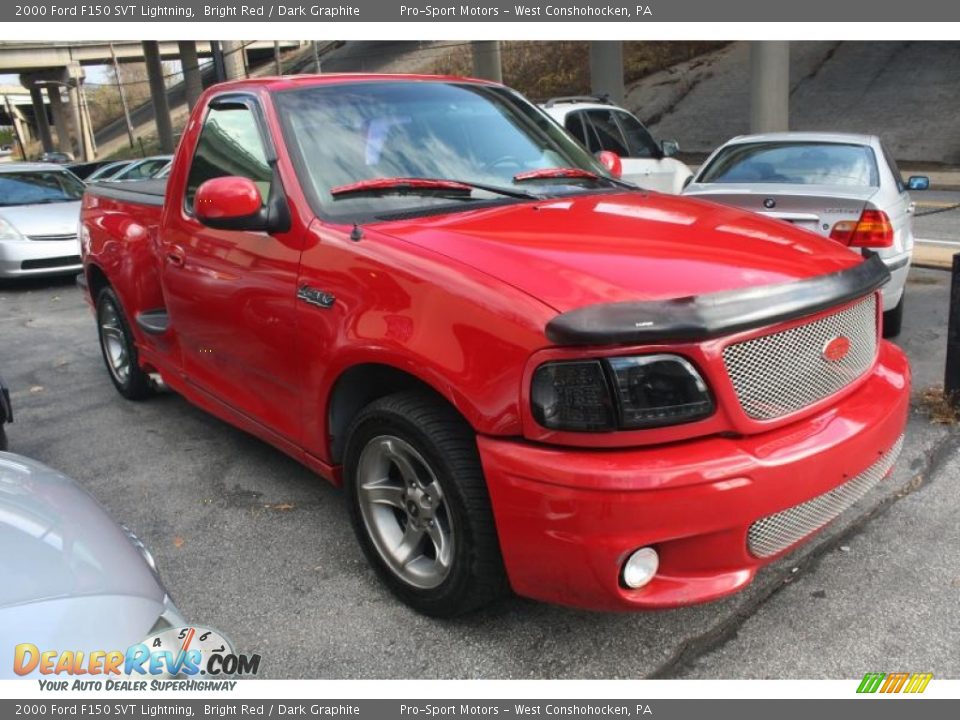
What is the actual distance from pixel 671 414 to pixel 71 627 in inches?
62.2

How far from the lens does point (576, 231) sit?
282 cm

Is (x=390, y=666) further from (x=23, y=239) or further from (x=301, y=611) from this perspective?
(x=23, y=239)

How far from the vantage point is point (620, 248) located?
265 centimetres

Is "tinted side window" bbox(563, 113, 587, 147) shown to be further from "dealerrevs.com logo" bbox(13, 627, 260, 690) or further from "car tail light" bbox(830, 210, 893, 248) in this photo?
"dealerrevs.com logo" bbox(13, 627, 260, 690)

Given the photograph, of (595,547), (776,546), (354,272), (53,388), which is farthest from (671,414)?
(53,388)

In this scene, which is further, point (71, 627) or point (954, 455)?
point (954, 455)

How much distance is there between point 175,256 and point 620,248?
7.85 feet

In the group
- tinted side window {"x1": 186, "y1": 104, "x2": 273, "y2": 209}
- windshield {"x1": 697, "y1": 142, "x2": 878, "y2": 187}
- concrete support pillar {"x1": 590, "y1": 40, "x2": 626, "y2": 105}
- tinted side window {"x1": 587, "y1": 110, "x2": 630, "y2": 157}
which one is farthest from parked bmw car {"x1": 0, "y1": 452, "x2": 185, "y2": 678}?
concrete support pillar {"x1": 590, "y1": 40, "x2": 626, "y2": 105}

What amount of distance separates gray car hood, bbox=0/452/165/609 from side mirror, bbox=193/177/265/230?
1.16 m

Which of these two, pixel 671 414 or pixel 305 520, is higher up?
pixel 671 414

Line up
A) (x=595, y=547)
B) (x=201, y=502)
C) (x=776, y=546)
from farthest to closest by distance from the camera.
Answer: (x=201, y=502) < (x=776, y=546) < (x=595, y=547)

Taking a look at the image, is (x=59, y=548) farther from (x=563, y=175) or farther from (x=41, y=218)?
(x=41, y=218)

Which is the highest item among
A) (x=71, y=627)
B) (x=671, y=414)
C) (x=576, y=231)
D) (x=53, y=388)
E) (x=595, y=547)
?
(x=576, y=231)

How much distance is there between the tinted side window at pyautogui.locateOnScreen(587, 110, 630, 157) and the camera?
32.0ft
